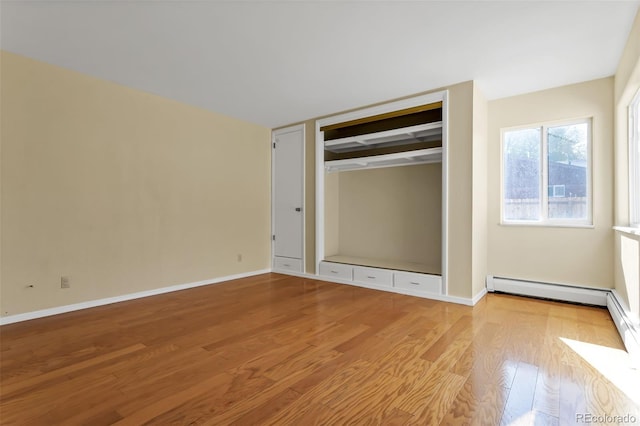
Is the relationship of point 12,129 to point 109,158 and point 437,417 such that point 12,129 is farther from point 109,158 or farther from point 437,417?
point 437,417

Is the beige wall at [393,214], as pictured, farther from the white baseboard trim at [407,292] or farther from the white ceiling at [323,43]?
the white ceiling at [323,43]

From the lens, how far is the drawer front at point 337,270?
4.53 m

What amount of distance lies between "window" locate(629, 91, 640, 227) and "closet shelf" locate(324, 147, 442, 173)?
170 centimetres

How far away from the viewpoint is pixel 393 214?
4.89 m

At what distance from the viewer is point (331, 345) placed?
8.02 ft

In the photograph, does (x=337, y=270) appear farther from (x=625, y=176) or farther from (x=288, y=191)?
(x=625, y=176)

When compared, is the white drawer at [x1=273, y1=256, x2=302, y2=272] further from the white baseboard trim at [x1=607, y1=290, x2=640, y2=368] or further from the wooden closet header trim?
the white baseboard trim at [x1=607, y1=290, x2=640, y2=368]

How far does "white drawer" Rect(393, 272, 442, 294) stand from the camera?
3725 mm

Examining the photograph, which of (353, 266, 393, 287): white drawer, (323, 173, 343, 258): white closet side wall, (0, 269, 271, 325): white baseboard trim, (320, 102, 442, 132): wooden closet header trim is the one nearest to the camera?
(0, 269, 271, 325): white baseboard trim

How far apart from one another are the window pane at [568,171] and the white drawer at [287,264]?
3.55 m

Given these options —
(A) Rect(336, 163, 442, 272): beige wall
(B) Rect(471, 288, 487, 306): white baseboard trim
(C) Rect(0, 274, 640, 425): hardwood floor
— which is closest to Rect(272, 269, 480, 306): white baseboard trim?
(B) Rect(471, 288, 487, 306): white baseboard trim

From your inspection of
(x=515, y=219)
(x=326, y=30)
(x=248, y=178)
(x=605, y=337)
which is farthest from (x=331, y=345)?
(x=248, y=178)

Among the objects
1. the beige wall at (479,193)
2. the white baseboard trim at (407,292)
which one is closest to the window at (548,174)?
the beige wall at (479,193)

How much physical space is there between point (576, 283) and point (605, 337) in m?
1.17
